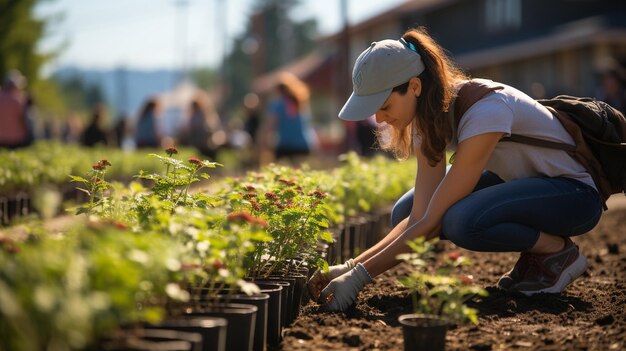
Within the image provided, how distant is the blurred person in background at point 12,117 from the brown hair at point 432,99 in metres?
9.56

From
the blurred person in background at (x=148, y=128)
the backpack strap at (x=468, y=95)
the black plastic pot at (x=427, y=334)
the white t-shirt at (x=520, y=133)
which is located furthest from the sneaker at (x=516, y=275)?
the blurred person in background at (x=148, y=128)

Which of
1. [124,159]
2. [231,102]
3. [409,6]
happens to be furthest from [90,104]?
[124,159]

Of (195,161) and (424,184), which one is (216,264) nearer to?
(195,161)

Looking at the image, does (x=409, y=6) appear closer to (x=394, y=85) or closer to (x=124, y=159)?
(x=124, y=159)

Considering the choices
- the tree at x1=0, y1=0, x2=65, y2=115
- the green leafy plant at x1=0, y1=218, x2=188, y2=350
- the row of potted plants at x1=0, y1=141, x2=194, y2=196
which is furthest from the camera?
the tree at x1=0, y1=0, x2=65, y2=115

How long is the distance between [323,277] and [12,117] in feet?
31.7

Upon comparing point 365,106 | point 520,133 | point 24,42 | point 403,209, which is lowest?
point 403,209

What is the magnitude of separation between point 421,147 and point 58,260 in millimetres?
2332

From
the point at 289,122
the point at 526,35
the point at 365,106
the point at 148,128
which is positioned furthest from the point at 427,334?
the point at 526,35

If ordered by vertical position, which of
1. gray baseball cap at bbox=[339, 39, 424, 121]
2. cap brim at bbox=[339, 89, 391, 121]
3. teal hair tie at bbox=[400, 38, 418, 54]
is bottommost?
cap brim at bbox=[339, 89, 391, 121]

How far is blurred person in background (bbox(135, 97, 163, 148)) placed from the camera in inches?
635

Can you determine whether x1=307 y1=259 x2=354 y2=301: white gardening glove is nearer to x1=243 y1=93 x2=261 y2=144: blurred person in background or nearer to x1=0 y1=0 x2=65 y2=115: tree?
x1=243 y1=93 x2=261 y2=144: blurred person in background

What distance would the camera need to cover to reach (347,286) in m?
3.94

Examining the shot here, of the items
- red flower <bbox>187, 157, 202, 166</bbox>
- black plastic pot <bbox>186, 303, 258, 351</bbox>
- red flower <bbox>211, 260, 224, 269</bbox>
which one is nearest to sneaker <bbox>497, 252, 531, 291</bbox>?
red flower <bbox>187, 157, 202, 166</bbox>
